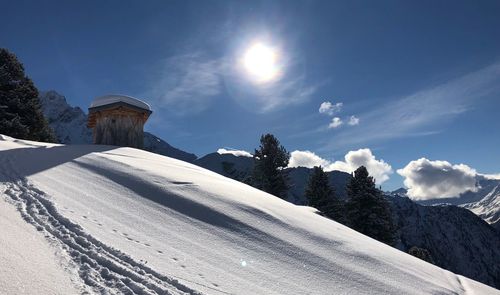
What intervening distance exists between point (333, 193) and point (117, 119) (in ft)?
59.6

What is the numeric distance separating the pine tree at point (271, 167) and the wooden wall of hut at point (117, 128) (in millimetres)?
13944

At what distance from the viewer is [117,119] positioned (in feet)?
51.5

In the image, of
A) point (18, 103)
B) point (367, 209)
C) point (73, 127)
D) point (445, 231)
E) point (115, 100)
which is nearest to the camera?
point (115, 100)

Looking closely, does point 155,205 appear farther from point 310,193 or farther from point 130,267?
point 310,193

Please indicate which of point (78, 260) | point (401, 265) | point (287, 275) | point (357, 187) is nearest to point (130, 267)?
point (78, 260)

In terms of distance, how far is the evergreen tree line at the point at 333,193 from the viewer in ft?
79.5

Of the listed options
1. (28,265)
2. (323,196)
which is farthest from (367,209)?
(28,265)

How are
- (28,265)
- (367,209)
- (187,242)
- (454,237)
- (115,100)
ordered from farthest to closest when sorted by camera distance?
(454,237)
(367,209)
(115,100)
(187,242)
(28,265)

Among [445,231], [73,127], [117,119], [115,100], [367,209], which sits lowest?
[367,209]

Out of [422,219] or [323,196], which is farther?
[422,219]

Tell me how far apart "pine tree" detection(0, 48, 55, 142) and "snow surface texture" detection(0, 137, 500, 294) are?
42.7ft

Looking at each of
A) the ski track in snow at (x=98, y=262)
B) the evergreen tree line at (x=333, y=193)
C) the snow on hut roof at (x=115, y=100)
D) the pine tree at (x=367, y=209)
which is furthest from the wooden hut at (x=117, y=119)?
the pine tree at (x=367, y=209)

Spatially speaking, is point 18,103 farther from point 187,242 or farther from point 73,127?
point 73,127

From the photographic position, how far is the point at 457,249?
443 ft
